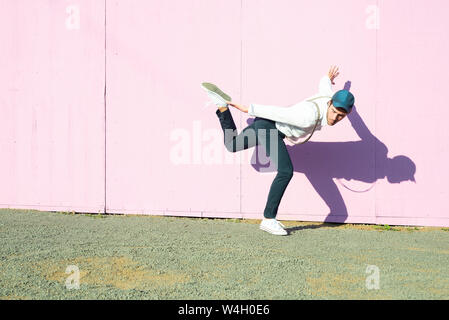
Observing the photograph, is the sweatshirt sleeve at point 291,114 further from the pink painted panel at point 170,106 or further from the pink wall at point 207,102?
the pink painted panel at point 170,106

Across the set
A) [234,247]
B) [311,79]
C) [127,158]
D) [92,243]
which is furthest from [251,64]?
[92,243]

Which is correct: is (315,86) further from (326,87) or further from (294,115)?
(294,115)

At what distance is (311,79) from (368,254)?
206 cm

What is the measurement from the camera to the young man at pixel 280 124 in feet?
13.2

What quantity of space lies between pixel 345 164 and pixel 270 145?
42.2 inches

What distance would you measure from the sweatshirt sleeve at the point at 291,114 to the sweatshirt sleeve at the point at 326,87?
345 millimetres

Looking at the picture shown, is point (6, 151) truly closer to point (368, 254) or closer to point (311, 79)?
point (311, 79)

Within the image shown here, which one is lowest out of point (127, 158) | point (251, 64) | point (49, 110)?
point (127, 158)

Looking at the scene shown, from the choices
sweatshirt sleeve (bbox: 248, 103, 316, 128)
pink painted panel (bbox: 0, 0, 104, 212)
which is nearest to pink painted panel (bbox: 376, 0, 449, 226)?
sweatshirt sleeve (bbox: 248, 103, 316, 128)

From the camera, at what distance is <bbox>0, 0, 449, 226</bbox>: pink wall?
4742 millimetres

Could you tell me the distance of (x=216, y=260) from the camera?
3.35 m

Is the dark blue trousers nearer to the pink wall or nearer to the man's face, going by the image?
the man's face
